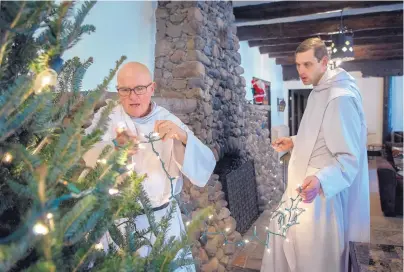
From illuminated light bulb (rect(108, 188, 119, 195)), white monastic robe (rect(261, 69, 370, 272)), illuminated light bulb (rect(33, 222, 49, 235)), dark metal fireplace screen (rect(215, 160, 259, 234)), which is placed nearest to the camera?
illuminated light bulb (rect(33, 222, 49, 235))

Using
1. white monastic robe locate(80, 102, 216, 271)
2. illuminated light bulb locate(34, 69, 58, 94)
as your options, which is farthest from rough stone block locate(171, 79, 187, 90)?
illuminated light bulb locate(34, 69, 58, 94)

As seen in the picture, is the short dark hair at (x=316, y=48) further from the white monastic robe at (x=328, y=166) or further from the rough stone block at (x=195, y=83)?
the rough stone block at (x=195, y=83)

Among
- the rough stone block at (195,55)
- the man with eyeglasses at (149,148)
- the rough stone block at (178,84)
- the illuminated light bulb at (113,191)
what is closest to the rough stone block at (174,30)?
the rough stone block at (195,55)

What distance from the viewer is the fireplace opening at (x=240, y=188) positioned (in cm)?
351

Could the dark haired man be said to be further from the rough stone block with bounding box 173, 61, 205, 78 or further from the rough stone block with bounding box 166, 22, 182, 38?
the rough stone block with bounding box 166, 22, 182, 38

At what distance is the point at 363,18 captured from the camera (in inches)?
196

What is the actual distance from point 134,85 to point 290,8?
3.59 meters

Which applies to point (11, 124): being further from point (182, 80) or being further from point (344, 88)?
point (182, 80)

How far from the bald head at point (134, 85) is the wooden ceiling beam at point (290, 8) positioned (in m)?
3.50

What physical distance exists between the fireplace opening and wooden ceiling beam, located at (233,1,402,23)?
6.32ft

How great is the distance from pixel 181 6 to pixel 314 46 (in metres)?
1.79

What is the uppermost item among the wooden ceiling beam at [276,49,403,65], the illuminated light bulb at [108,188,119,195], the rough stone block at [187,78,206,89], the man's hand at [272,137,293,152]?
the wooden ceiling beam at [276,49,403,65]

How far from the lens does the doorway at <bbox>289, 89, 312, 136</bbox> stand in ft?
31.2

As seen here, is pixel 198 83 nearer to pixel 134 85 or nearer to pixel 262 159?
pixel 134 85
